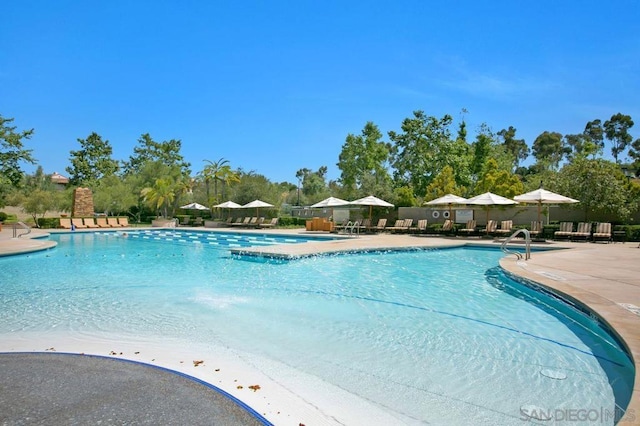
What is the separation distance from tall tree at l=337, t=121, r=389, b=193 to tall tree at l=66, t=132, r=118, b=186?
2497 cm

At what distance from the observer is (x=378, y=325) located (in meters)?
5.70

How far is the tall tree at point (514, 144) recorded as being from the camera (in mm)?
62875

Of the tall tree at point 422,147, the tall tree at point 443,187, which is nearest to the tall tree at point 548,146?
the tall tree at point 422,147

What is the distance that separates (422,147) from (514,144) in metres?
36.0

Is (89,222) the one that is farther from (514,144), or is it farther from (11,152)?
(514,144)

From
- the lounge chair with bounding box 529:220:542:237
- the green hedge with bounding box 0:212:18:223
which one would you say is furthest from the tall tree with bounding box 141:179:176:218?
the lounge chair with bounding box 529:220:542:237

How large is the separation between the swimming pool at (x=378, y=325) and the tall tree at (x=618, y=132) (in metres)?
61.7

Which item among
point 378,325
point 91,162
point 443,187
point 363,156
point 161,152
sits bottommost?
point 378,325

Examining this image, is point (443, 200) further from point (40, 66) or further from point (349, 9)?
point (40, 66)

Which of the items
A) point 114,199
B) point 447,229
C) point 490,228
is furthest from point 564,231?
point 114,199

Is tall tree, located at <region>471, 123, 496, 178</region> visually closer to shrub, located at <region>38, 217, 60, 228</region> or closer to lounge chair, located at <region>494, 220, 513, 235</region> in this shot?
lounge chair, located at <region>494, 220, 513, 235</region>

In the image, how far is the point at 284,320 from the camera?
599 cm

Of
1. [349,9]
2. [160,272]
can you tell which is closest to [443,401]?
[160,272]

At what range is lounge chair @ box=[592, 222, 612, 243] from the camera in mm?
14578
